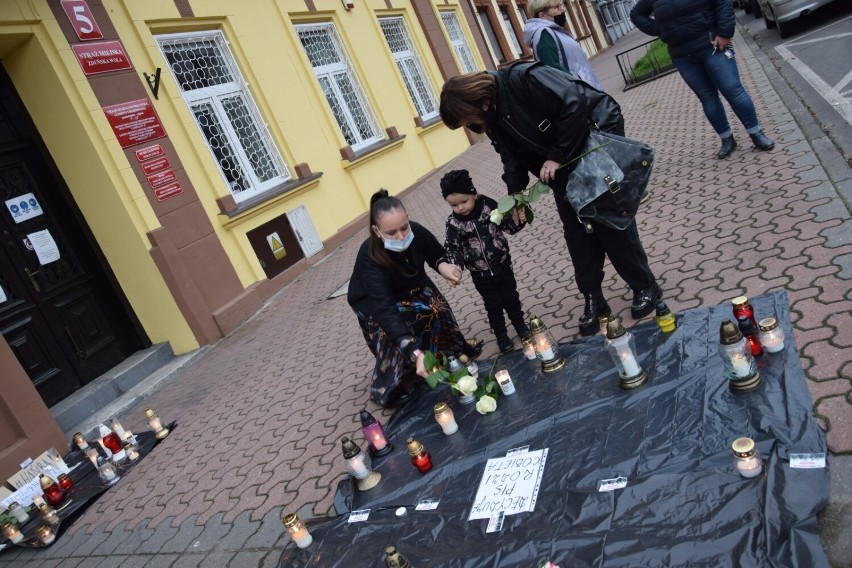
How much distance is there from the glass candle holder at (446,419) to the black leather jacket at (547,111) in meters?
1.54

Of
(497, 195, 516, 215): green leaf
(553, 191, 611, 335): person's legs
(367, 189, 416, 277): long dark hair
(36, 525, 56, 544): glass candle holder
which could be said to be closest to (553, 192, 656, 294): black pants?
(553, 191, 611, 335): person's legs

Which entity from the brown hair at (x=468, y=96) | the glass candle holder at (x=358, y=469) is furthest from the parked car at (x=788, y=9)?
the glass candle holder at (x=358, y=469)

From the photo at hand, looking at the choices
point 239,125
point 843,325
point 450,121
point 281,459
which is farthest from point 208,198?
point 843,325

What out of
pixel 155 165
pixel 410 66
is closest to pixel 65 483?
pixel 155 165

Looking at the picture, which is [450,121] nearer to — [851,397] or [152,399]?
[851,397]

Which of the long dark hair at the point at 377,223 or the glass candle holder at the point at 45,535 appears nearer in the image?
the long dark hair at the point at 377,223

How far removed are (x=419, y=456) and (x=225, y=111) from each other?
7.65 meters

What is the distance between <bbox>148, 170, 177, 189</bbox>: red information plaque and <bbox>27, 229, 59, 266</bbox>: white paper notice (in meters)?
1.32

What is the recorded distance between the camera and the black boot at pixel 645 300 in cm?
416

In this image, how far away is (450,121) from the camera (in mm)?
3672

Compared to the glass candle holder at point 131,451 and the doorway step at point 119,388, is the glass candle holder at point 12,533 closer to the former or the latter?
the glass candle holder at point 131,451

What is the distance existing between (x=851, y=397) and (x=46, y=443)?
633cm

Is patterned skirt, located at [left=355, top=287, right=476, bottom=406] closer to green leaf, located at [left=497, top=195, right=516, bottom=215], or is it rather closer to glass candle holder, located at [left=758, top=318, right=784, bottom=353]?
green leaf, located at [left=497, top=195, right=516, bottom=215]

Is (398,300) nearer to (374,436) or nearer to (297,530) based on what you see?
Answer: (374,436)
